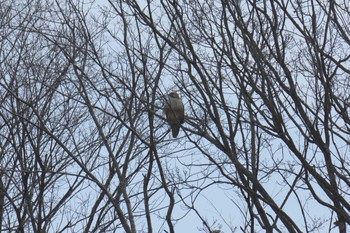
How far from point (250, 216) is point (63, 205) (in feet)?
13.6

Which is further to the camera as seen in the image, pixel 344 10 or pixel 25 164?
pixel 25 164

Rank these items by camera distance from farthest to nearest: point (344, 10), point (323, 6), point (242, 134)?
point (242, 134) < point (344, 10) < point (323, 6)

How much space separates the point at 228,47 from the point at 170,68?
0.44m

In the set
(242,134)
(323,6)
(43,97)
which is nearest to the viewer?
(323,6)

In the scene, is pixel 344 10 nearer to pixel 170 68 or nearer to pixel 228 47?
pixel 228 47

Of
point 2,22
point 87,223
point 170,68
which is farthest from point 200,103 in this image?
point 2,22

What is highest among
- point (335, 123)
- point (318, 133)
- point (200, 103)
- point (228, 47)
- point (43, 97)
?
point (43, 97)

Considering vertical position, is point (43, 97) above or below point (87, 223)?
above

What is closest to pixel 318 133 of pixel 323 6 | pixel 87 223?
pixel 323 6

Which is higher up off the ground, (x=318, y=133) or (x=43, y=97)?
(x=43, y=97)

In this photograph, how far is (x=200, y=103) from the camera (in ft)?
14.7

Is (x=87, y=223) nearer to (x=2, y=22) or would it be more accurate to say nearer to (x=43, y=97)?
(x=43, y=97)

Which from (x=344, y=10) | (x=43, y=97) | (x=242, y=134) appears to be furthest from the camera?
(x=43, y=97)

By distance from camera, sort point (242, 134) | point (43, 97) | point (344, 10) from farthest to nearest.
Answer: point (43, 97) < point (242, 134) < point (344, 10)
